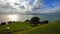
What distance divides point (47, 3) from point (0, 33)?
7.00 ft

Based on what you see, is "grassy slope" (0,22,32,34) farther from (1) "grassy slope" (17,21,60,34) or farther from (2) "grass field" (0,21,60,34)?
(1) "grassy slope" (17,21,60,34)

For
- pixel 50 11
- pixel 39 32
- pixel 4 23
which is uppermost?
pixel 50 11

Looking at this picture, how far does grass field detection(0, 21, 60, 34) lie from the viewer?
20.3 feet

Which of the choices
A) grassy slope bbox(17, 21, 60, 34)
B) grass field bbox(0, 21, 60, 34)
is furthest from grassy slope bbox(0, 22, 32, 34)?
grassy slope bbox(17, 21, 60, 34)

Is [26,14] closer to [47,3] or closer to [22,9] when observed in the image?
[22,9]

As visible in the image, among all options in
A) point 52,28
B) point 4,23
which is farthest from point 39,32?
point 4,23

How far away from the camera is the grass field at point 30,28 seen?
6.18 m

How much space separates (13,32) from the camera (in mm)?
6164

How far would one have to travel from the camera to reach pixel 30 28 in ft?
20.9

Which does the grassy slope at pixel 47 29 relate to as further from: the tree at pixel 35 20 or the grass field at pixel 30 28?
the tree at pixel 35 20

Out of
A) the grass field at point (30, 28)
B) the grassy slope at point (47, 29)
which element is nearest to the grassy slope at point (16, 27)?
the grass field at point (30, 28)

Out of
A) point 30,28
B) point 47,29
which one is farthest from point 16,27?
point 47,29

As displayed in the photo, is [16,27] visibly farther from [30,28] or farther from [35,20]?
[35,20]

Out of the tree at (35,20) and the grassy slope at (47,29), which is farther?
the tree at (35,20)
